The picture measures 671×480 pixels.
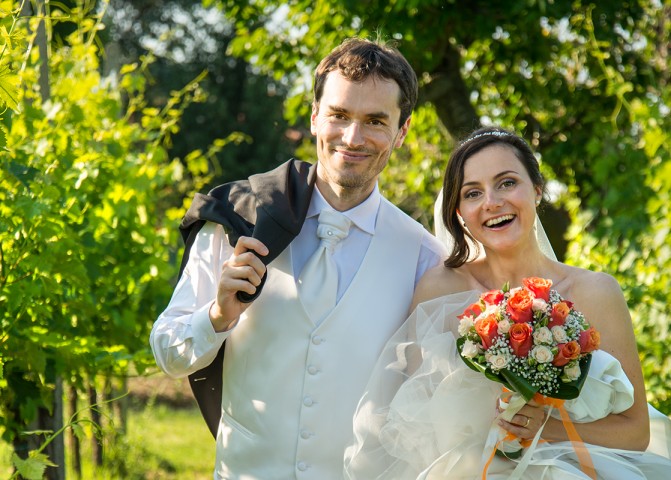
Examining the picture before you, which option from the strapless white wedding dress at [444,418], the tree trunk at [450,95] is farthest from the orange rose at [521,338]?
the tree trunk at [450,95]

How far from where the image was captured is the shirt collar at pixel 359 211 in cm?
289

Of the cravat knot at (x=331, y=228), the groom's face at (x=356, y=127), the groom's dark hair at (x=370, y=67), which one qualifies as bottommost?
the cravat knot at (x=331, y=228)

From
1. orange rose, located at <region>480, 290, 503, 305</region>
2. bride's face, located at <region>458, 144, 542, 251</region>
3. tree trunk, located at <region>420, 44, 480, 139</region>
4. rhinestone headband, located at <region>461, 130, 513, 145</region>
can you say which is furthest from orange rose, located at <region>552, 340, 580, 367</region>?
tree trunk, located at <region>420, 44, 480, 139</region>

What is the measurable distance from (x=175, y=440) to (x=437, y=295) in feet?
19.6

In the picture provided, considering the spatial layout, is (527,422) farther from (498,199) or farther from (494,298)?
(498,199)

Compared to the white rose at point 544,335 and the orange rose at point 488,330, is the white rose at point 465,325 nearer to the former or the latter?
the orange rose at point 488,330

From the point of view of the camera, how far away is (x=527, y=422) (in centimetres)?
249

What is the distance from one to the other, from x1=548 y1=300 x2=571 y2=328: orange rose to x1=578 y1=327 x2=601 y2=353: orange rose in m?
0.07

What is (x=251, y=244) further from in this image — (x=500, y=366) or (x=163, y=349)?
(x=500, y=366)

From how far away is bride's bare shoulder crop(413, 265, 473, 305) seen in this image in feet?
9.36

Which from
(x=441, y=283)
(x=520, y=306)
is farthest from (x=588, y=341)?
(x=441, y=283)

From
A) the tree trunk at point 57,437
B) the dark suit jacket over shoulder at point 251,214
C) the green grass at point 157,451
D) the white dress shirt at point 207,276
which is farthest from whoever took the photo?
the green grass at point 157,451

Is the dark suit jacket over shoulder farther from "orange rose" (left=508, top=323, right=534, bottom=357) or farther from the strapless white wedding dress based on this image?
"orange rose" (left=508, top=323, right=534, bottom=357)

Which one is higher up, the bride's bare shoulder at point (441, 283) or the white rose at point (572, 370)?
the bride's bare shoulder at point (441, 283)
